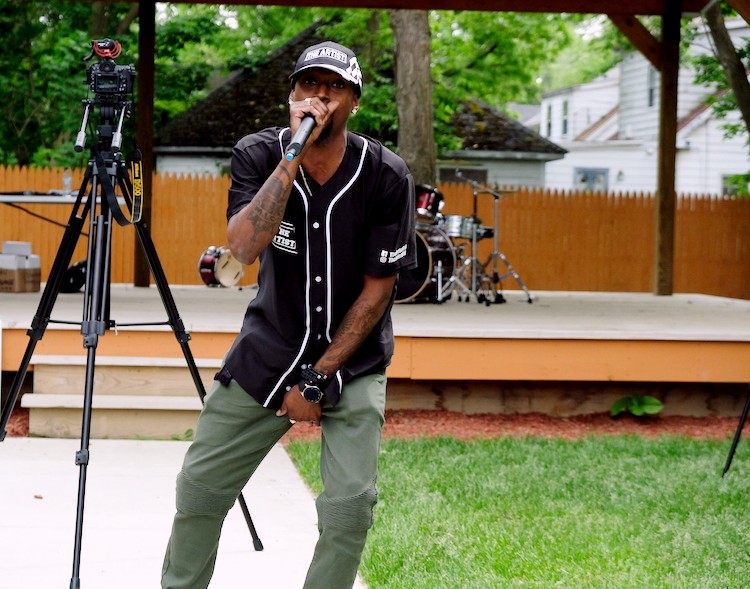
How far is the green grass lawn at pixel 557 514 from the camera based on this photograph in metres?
4.29

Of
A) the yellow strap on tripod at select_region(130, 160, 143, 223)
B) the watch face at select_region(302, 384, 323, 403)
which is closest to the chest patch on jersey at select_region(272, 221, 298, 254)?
the watch face at select_region(302, 384, 323, 403)

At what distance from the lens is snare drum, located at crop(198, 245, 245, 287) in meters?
12.4

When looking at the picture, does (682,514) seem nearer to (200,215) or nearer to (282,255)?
(282,255)

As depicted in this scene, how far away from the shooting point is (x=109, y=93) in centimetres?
420

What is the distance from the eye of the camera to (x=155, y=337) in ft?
23.4

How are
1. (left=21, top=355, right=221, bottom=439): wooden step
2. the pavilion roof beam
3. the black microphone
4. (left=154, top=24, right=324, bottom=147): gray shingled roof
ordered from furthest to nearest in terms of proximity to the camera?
(left=154, top=24, right=324, bottom=147): gray shingled roof, the pavilion roof beam, (left=21, top=355, right=221, bottom=439): wooden step, the black microphone

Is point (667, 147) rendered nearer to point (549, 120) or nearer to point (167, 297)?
point (167, 297)

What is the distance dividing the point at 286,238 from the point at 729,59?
12.9m

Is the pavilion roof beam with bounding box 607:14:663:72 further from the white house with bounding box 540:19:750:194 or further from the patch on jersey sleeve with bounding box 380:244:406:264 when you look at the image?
the white house with bounding box 540:19:750:194

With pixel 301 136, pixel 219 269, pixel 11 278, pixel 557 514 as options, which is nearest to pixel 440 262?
pixel 219 269

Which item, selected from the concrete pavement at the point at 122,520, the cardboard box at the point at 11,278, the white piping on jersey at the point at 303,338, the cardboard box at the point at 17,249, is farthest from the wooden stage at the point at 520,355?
the white piping on jersey at the point at 303,338

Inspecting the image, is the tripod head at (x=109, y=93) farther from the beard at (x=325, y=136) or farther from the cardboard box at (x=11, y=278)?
the cardboard box at (x=11, y=278)

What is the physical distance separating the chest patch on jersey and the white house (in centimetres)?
2214

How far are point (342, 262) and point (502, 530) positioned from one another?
7.27 ft
